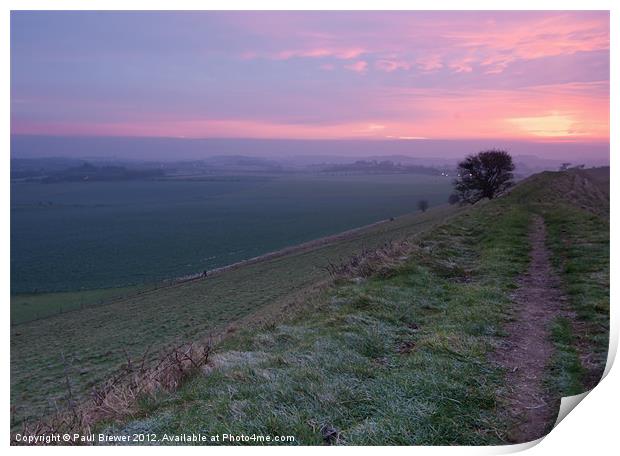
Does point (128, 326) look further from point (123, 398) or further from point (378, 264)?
point (123, 398)

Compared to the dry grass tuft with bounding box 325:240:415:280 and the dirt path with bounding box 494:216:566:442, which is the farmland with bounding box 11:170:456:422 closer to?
the dirt path with bounding box 494:216:566:442

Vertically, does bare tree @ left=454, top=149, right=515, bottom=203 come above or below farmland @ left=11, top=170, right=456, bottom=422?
above

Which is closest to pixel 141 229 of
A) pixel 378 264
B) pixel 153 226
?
pixel 153 226

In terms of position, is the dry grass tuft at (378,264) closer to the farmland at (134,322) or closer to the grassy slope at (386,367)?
the grassy slope at (386,367)

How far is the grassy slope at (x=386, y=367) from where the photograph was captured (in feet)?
14.3

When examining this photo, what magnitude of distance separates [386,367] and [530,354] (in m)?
1.69

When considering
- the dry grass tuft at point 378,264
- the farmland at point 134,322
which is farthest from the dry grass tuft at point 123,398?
the dry grass tuft at point 378,264

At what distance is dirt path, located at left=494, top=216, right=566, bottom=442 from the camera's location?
4.42m

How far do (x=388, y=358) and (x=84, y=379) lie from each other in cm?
1261

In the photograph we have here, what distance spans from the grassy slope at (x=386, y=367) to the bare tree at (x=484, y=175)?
3242 cm

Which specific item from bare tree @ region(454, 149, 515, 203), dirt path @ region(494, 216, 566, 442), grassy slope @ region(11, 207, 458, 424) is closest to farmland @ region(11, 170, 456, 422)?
grassy slope @ region(11, 207, 458, 424)

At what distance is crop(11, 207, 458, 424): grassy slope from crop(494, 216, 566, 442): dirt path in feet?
23.0

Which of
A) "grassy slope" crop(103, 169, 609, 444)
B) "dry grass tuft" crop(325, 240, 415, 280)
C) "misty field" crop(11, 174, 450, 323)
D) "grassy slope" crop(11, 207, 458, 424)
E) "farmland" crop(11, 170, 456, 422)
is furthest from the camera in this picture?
"misty field" crop(11, 174, 450, 323)
